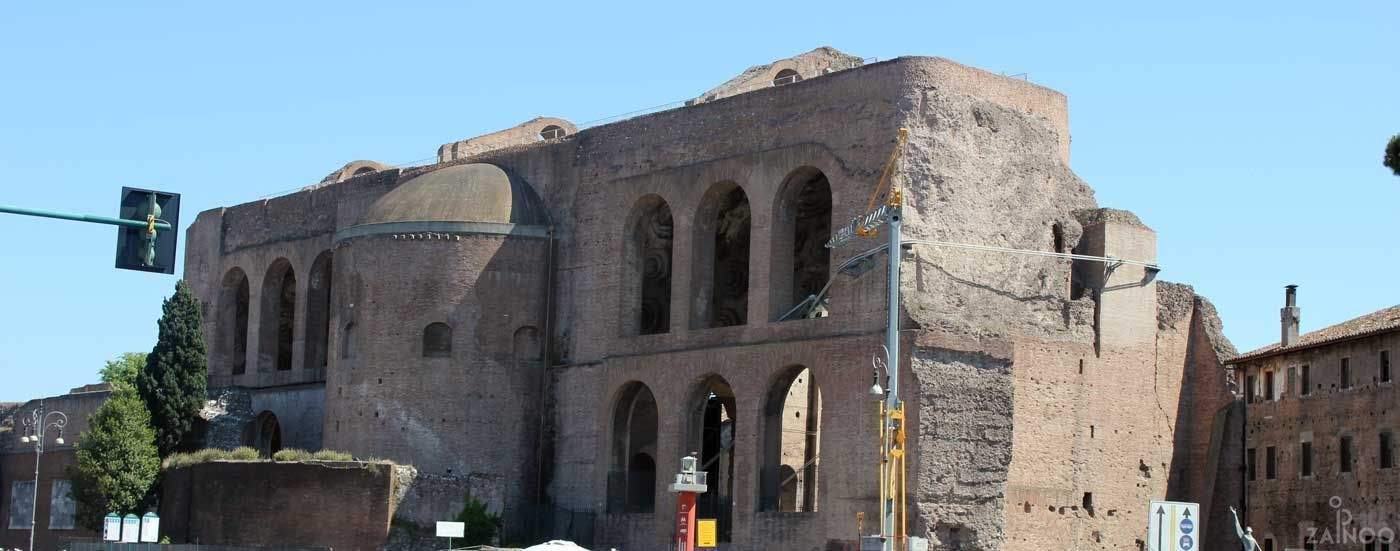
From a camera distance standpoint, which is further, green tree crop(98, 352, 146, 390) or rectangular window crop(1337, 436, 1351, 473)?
green tree crop(98, 352, 146, 390)

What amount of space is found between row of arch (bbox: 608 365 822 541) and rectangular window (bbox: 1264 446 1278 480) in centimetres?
1064

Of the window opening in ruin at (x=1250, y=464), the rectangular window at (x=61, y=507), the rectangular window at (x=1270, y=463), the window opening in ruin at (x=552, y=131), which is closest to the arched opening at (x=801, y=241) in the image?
the window opening in ruin at (x=1250, y=464)

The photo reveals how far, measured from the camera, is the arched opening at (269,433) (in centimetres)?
5825

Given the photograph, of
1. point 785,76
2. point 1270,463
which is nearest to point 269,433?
point 785,76

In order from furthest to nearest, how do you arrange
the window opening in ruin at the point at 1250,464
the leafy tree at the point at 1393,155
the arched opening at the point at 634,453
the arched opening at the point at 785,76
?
the arched opening at the point at 785,76 < the arched opening at the point at 634,453 < the window opening in ruin at the point at 1250,464 < the leafy tree at the point at 1393,155

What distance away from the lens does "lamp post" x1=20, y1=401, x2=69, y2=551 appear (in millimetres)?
56906

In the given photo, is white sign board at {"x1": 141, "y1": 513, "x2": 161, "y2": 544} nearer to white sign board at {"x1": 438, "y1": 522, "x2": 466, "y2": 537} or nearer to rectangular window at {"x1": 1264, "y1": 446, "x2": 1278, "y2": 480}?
white sign board at {"x1": 438, "y1": 522, "x2": 466, "y2": 537}

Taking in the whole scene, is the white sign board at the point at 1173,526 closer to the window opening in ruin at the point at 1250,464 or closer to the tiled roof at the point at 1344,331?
the tiled roof at the point at 1344,331

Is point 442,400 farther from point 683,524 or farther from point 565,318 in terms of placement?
point 683,524

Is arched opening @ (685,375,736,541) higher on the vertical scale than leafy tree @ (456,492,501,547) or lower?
higher

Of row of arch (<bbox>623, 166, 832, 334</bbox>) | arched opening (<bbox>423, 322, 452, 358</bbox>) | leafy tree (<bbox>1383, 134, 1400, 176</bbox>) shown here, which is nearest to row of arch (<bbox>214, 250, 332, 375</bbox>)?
arched opening (<bbox>423, 322, 452, 358</bbox>)

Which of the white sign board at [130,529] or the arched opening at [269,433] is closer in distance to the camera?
the white sign board at [130,529]

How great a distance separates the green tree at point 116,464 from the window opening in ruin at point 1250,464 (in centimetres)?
2741

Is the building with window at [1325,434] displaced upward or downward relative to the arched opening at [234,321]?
downward
